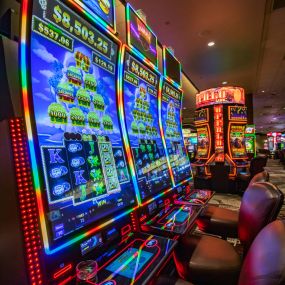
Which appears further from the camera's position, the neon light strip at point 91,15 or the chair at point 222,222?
the chair at point 222,222

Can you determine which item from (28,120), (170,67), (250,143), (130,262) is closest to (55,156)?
(28,120)

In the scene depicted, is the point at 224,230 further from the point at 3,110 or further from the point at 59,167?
the point at 3,110

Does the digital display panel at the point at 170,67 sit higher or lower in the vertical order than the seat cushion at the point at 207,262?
higher

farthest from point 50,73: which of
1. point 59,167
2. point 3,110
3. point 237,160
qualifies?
point 237,160

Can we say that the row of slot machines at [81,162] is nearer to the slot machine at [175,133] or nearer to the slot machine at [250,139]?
the slot machine at [175,133]

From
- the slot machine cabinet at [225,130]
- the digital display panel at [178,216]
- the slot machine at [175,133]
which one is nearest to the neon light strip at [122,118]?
the digital display panel at [178,216]

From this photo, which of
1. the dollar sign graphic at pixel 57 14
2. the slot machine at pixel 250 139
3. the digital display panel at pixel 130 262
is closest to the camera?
the digital display panel at pixel 130 262

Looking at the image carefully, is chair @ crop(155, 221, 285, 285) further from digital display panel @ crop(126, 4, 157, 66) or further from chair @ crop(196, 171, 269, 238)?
digital display panel @ crop(126, 4, 157, 66)

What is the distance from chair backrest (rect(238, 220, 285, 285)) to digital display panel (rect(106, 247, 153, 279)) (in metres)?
0.37

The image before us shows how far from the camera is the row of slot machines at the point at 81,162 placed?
2.37 feet

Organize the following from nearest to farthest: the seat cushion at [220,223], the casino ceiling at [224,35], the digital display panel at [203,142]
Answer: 1. the seat cushion at [220,223]
2. the casino ceiling at [224,35]
3. the digital display panel at [203,142]

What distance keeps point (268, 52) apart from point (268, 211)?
5.67 meters

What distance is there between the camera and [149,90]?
1.87 metres

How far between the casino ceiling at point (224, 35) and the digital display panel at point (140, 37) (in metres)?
2.08
